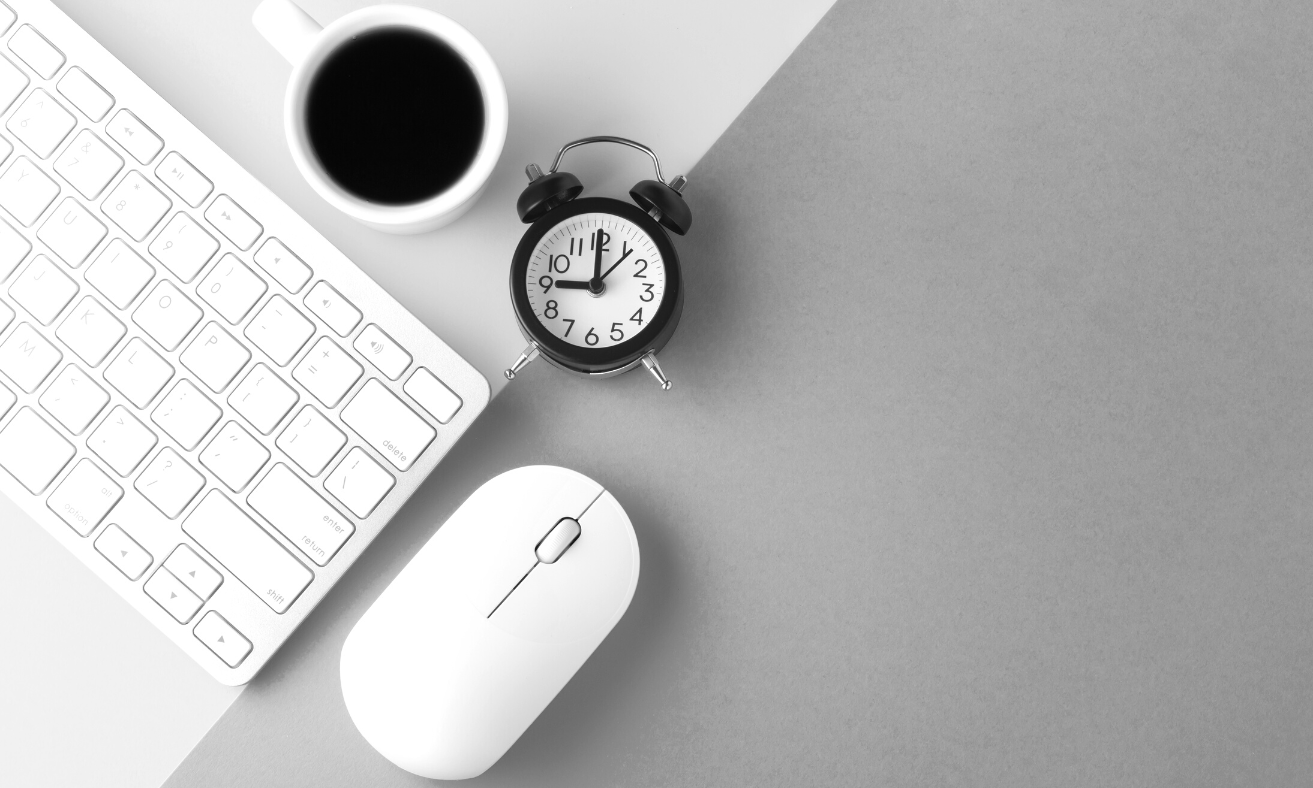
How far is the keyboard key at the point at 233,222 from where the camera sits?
1.86ft

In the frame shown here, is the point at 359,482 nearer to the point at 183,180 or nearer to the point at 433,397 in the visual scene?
the point at 433,397

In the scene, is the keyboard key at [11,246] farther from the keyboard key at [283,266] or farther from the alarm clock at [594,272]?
the alarm clock at [594,272]

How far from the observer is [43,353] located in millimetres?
561

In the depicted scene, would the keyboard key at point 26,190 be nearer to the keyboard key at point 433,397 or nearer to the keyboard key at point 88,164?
the keyboard key at point 88,164

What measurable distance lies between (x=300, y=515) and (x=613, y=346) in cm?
22

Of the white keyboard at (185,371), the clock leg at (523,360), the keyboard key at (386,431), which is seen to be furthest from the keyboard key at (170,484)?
the clock leg at (523,360)

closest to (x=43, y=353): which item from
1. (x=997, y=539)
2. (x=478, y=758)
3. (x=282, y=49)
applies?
(x=282, y=49)

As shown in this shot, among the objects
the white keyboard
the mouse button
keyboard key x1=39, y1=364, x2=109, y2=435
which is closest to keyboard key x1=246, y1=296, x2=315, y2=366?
the white keyboard

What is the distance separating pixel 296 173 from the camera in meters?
0.62

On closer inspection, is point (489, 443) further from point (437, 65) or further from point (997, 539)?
point (997, 539)

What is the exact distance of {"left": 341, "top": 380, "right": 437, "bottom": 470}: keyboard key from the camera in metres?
0.56

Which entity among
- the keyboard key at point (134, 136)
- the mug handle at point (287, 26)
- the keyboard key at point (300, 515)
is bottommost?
the keyboard key at point (300, 515)

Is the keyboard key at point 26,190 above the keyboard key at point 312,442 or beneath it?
above

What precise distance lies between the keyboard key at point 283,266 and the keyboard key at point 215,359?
0.05 meters
